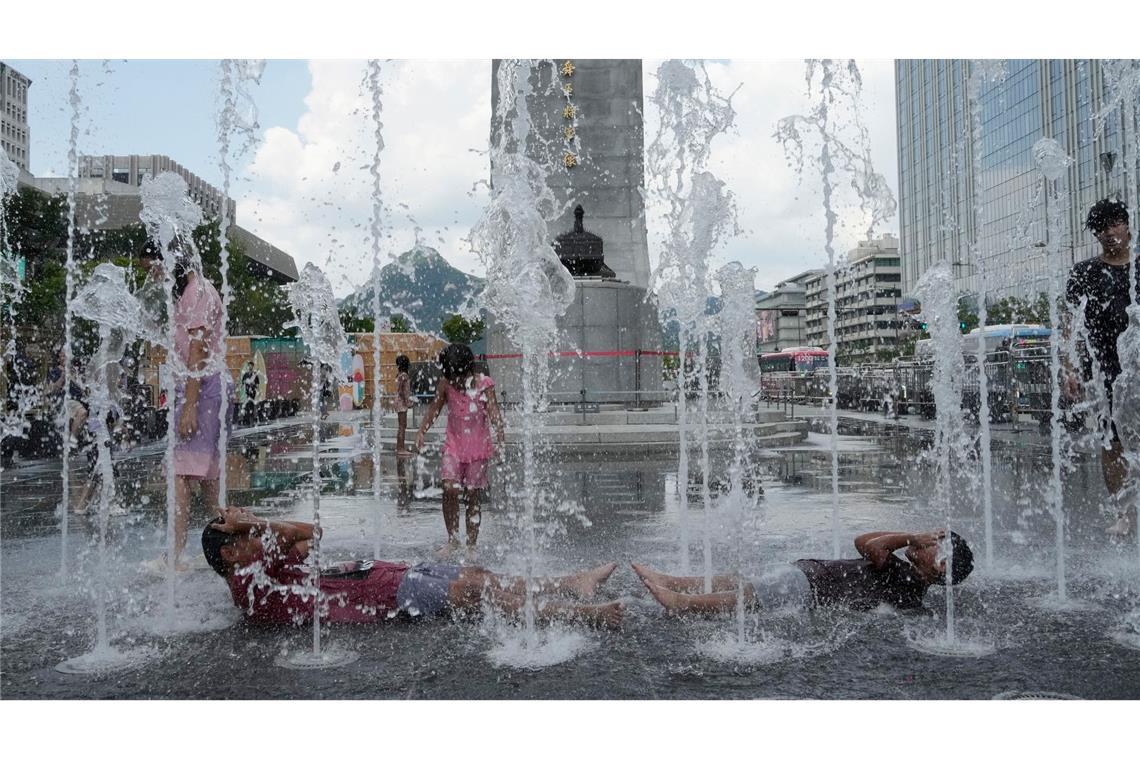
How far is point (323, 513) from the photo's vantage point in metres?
7.45

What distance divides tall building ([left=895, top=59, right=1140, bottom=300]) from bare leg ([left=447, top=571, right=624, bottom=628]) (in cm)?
2758

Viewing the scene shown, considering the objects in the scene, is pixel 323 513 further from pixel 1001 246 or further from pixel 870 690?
pixel 1001 246

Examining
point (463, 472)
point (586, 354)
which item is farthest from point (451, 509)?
point (586, 354)

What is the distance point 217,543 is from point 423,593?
2.80 ft

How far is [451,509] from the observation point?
5.55 m

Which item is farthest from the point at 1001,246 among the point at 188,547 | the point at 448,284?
the point at 188,547

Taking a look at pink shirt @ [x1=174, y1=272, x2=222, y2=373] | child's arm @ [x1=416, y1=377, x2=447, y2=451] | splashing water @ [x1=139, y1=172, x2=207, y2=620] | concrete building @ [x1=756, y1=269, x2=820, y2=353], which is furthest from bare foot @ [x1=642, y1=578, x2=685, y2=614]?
concrete building @ [x1=756, y1=269, x2=820, y2=353]

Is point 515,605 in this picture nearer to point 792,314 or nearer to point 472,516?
point 472,516

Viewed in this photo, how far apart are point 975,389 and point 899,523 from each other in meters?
15.0

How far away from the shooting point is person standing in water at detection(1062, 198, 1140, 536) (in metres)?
5.10

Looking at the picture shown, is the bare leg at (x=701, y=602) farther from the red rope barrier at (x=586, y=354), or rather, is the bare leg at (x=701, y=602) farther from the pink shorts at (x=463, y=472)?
the red rope barrier at (x=586, y=354)

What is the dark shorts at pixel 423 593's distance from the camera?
3.79 metres

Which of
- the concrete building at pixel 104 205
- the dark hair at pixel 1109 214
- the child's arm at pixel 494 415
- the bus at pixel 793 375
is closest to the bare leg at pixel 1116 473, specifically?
the dark hair at pixel 1109 214

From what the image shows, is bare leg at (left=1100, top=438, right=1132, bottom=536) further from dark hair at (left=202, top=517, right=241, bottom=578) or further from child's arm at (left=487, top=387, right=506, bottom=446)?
dark hair at (left=202, top=517, right=241, bottom=578)
